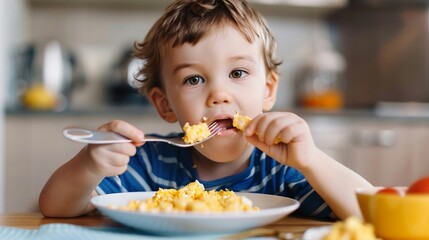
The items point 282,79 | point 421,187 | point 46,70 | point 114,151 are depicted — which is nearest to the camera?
point 421,187

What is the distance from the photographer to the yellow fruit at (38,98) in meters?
3.06

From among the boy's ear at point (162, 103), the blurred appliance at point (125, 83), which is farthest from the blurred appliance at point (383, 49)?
the boy's ear at point (162, 103)

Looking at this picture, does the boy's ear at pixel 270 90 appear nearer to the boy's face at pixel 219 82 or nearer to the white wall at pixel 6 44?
the boy's face at pixel 219 82

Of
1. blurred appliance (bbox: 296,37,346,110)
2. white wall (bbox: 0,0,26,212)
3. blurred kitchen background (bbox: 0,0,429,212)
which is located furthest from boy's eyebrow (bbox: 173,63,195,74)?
blurred appliance (bbox: 296,37,346,110)

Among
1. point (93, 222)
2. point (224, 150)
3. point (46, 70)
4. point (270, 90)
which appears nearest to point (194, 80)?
point (224, 150)

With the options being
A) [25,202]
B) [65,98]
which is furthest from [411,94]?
[25,202]

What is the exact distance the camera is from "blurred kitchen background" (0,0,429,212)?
2.90 metres

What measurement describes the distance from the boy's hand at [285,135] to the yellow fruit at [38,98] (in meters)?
2.21

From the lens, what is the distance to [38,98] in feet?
10.1

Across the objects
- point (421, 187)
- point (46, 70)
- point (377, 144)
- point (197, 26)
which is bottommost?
point (377, 144)

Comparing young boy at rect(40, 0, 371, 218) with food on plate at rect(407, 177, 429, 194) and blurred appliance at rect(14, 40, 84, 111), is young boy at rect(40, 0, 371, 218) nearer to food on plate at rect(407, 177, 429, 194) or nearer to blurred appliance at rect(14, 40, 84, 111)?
food on plate at rect(407, 177, 429, 194)

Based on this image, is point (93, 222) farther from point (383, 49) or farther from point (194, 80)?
point (383, 49)

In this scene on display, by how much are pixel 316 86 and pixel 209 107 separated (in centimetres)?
250

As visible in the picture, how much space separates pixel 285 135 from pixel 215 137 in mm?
270
